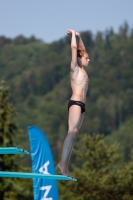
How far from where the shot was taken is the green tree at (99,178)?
6875 centimetres

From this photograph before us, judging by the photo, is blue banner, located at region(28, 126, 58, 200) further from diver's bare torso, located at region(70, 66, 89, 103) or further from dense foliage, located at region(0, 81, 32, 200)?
dense foliage, located at region(0, 81, 32, 200)

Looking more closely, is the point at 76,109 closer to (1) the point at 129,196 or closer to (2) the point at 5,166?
(2) the point at 5,166

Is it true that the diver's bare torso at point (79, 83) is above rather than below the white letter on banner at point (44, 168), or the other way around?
below

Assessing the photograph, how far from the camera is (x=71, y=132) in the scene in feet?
37.4

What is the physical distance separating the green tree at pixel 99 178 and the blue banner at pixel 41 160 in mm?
38646

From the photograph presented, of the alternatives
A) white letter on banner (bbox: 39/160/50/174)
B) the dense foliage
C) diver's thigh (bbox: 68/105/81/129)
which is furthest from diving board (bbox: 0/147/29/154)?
the dense foliage

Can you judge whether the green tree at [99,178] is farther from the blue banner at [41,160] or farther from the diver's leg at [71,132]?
the diver's leg at [71,132]

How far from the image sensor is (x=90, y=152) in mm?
72250

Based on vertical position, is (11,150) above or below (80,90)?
below

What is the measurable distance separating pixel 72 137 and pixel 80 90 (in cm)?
57

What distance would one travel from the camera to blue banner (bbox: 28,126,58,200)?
26.1 meters

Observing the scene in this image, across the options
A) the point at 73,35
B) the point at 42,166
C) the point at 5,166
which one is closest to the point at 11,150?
the point at 73,35

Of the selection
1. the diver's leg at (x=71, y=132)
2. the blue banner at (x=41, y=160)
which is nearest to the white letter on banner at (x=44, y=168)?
the blue banner at (x=41, y=160)

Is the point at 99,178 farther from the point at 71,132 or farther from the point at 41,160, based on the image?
the point at 71,132
